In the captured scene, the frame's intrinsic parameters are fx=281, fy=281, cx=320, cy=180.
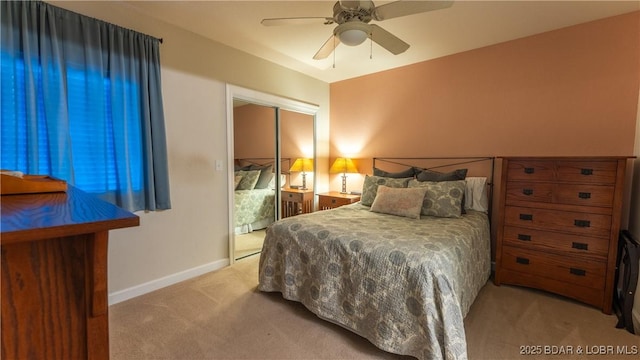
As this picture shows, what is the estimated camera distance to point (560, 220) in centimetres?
229

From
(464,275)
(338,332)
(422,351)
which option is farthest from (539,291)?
(338,332)

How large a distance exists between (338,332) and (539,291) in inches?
74.4

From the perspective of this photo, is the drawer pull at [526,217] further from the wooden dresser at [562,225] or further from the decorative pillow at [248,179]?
the decorative pillow at [248,179]

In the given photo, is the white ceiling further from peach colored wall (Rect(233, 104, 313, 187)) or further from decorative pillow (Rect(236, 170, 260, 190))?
decorative pillow (Rect(236, 170, 260, 190))

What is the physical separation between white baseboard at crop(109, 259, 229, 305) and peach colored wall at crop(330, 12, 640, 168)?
2.32 m

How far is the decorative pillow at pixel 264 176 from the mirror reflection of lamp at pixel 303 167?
1.24ft

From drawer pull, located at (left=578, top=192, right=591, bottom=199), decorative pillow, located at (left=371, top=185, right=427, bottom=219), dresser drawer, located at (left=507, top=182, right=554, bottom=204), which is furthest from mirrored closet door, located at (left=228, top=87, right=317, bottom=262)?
drawer pull, located at (left=578, top=192, right=591, bottom=199)

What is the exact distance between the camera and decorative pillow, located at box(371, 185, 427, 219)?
8.51ft

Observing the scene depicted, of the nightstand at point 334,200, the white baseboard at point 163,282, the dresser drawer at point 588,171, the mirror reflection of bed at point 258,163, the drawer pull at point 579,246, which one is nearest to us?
the dresser drawer at point 588,171

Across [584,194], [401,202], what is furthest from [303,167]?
[584,194]

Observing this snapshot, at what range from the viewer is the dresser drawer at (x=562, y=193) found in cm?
212

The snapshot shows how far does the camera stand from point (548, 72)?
2646mm

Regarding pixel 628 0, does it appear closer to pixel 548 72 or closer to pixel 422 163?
pixel 548 72

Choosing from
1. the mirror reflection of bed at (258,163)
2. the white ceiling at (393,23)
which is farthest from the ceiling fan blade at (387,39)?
the mirror reflection of bed at (258,163)
